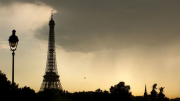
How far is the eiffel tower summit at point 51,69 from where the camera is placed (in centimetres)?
11469

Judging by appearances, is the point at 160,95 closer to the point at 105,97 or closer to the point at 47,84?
the point at 105,97

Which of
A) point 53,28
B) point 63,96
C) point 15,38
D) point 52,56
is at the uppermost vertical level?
point 53,28

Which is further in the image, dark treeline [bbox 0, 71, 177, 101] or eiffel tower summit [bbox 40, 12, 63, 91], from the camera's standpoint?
eiffel tower summit [bbox 40, 12, 63, 91]

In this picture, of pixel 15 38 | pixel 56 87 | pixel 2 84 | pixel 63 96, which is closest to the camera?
pixel 15 38

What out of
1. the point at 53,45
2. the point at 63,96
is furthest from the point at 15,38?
the point at 53,45

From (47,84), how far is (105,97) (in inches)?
1348

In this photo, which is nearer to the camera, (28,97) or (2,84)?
(2,84)

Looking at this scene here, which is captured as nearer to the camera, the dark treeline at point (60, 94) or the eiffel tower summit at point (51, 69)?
the dark treeline at point (60, 94)

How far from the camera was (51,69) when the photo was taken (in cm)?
11850

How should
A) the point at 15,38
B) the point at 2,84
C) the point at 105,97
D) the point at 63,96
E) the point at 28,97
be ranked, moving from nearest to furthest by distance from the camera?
the point at 15,38, the point at 2,84, the point at 28,97, the point at 105,97, the point at 63,96

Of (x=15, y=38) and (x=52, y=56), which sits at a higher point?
(x=52, y=56)

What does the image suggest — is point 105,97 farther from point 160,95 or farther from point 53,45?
point 53,45

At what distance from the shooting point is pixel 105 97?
90.7 m

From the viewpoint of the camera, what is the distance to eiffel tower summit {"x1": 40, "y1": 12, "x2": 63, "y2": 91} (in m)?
115
